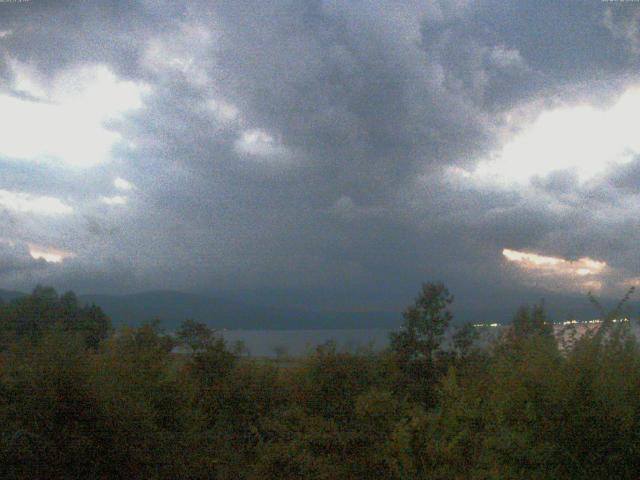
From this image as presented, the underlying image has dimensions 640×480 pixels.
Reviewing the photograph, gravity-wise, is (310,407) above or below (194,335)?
below

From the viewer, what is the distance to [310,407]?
→ 9.66m

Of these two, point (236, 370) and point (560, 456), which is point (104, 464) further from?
point (560, 456)

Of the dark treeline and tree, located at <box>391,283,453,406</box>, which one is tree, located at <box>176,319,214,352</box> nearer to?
the dark treeline

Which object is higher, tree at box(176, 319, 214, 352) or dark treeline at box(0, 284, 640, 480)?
tree at box(176, 319, 214, 352)

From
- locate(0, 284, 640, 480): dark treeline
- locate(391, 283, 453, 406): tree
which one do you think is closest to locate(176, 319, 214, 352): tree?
locate(0, 284, 640, 480): dark treeline

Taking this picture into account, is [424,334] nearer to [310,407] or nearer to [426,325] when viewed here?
[426,325]

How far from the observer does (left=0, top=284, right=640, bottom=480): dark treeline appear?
5801mm

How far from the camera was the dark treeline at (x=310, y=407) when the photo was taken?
580 centimetres

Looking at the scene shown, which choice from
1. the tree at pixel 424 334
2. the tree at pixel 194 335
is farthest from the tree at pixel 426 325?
the tree at pixel 194 335

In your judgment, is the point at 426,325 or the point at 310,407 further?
the point at 426,325

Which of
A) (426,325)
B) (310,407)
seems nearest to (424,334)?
(426,325)

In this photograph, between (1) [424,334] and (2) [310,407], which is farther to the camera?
(1) [424,334]

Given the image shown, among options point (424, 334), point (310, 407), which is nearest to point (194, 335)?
point (310, 407)

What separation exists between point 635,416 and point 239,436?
6767 mm
